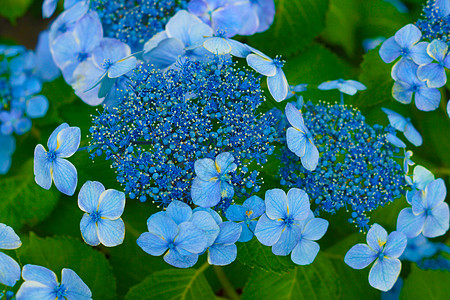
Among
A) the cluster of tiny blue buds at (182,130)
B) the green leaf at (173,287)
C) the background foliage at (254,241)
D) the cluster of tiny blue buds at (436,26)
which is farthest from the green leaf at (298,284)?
the cluster of tiny blue buds at (436,26)

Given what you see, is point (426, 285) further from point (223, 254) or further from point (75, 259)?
point (75, 259)

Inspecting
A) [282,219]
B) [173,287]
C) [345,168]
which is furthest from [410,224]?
[173,287]

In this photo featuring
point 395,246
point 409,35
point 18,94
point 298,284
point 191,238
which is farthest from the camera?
point 18,94

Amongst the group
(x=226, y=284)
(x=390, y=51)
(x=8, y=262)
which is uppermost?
(x=390, y=51)

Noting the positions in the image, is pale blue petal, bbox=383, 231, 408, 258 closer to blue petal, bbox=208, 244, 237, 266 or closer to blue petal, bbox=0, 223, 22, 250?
blue petal, bbox=208, 244, 237, 266

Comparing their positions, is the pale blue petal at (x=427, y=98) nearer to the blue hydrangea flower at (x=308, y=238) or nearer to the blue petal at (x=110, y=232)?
the blue hydrangea flower at (x=308, y=238)

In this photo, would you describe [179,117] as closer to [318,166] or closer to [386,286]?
[318,166]

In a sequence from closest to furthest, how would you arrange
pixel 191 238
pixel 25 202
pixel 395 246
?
pixel 191 238
pixel 395 246
pixel 25 202

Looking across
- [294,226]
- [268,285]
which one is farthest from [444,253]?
[294,226]
